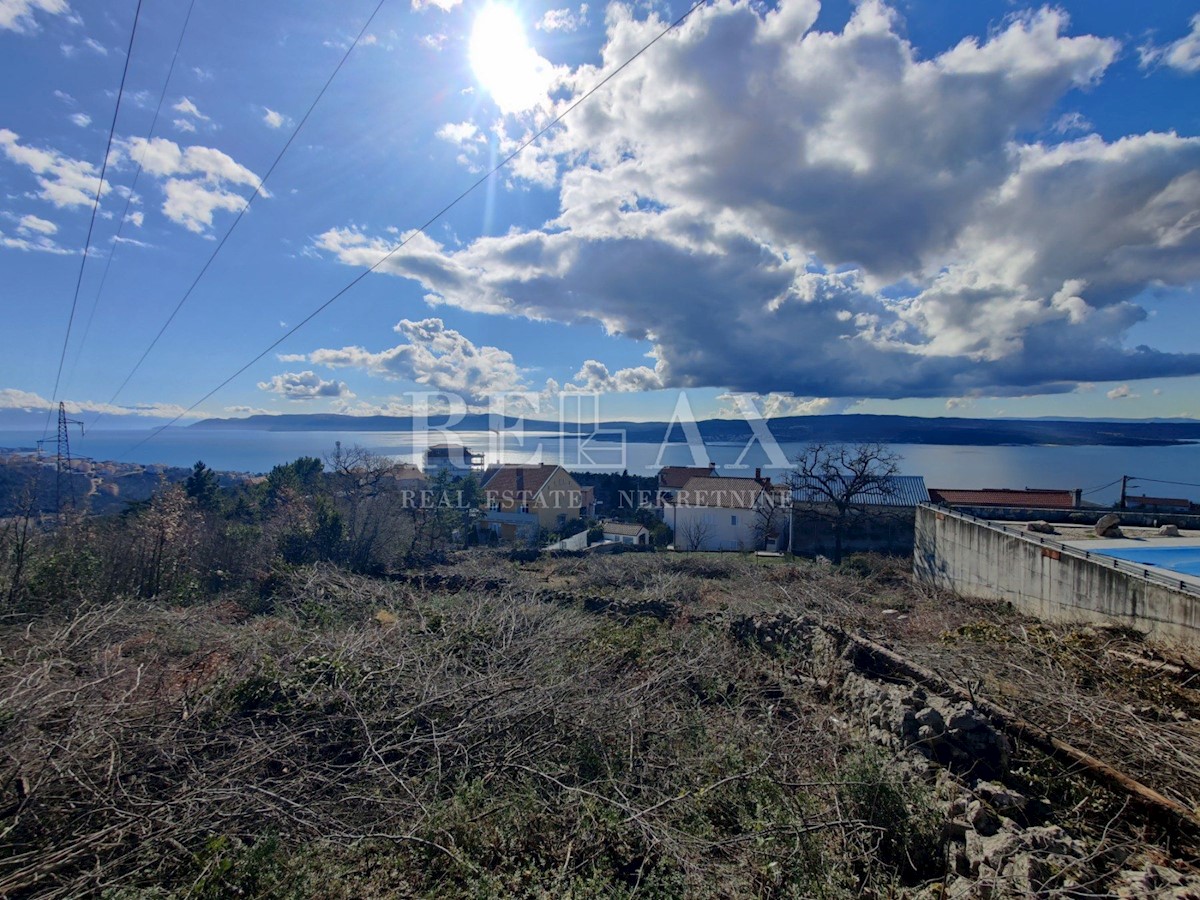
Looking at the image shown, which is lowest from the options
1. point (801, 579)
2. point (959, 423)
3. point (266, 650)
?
point (801, 579)

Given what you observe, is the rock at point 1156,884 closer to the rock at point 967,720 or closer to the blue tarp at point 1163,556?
the rock at point 967,720

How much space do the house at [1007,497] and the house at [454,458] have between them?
28487mm

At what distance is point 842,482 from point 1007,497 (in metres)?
6.91

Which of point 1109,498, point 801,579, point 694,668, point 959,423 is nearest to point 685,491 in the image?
point 801,579

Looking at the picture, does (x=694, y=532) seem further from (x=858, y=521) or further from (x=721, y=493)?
(x=858, y=521)

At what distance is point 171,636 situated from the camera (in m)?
6.73

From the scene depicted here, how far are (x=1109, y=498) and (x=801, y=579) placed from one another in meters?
16.6

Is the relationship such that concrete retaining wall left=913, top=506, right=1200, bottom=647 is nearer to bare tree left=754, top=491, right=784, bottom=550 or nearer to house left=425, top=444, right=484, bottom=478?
bare tree left=754, top=491, right=784, bottom=550

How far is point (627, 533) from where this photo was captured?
2506 centimetres

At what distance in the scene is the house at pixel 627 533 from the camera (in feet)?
81.5

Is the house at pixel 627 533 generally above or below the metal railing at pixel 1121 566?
below

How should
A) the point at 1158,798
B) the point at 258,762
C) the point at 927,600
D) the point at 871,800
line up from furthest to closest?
the point at 927,600
the point at 258,762
the point at 871,800
the point at 1158,798

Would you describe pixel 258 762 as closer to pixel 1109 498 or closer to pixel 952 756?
pixel 952 756

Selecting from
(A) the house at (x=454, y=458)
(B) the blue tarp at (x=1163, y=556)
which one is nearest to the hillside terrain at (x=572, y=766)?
(B) the blue tarp at (x=1163, y=556)
